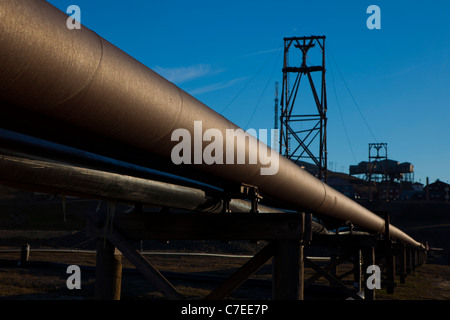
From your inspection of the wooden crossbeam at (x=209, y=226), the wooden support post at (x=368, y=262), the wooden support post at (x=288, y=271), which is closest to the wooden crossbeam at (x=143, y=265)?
the wooden crossbeam at (x=209, y=226)

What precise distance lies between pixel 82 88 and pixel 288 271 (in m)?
3.49

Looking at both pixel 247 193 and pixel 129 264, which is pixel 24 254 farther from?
pixel 247 193

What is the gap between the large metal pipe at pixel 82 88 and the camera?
223 cm

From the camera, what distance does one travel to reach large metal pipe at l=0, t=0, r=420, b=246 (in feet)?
7.33

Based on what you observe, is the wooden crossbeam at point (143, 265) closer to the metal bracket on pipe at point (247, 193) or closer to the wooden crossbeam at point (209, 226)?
the wooden crossbeam at point (209, 226)

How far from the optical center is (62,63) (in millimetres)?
2422

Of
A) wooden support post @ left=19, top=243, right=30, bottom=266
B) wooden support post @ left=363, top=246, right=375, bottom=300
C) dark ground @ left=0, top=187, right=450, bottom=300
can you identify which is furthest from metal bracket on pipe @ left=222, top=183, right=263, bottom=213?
wooden support post @ left=19, top=243, right=30, bottom=266

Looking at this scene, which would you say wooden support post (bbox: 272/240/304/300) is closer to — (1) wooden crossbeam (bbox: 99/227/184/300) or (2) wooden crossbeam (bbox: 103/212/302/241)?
(2) wooden crossbeam (bbox: 103/212/302/241)
